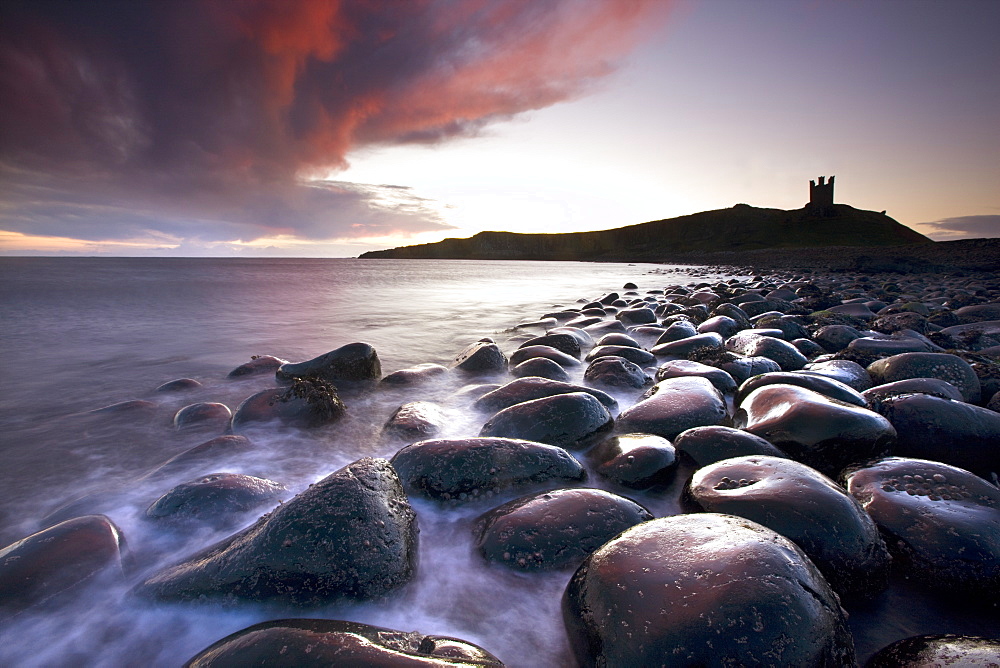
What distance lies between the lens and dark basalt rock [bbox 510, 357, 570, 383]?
392 centimetres

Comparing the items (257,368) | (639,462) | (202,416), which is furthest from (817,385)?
(257,368)

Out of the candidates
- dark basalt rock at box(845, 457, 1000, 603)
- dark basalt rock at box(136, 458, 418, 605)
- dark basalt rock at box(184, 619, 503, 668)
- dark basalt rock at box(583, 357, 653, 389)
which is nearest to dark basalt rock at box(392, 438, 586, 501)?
dark basalt rock at box(136, 458, 418, 605)

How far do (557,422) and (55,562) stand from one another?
2.22m

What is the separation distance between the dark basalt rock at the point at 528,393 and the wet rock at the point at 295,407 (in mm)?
1133

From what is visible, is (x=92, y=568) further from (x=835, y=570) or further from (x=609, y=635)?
(x=835, y=570)

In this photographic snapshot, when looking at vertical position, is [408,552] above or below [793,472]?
below

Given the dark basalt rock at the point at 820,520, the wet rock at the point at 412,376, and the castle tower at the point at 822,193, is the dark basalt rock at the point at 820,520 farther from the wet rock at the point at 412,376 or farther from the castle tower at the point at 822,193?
the castle tower at the point at 822,193

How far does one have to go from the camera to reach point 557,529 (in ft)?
5.18

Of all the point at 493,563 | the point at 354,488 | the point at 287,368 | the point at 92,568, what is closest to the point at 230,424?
the point at 287,368

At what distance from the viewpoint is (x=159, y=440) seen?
2900 millimetres

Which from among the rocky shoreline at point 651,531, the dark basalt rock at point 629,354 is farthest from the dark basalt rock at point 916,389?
the dark basalt rock at point 629,354

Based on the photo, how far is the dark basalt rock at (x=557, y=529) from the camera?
1.55m

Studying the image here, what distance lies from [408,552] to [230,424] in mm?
2217

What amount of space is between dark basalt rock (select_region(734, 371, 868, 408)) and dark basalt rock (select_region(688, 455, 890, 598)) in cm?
122
